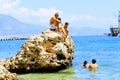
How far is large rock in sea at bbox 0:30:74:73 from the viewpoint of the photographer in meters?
23.5

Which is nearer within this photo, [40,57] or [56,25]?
[40,57]

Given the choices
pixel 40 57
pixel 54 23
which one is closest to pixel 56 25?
pixel 54 23

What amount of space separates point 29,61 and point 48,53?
1.15 metres

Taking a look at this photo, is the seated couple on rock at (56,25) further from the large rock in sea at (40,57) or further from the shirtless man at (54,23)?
the large rock in sea at (40,57)

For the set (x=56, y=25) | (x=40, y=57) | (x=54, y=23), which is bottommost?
(x=40, y=57)

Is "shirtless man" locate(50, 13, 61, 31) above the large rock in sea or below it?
above

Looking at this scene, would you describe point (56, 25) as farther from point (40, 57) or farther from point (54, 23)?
point (40, 57)

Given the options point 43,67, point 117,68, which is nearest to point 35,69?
point 43,67

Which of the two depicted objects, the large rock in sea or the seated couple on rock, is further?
the seated couple on rock

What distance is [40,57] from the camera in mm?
23609

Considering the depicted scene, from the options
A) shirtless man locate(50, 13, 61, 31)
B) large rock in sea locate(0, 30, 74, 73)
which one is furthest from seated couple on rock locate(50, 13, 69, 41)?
large rock in sea locate(0, 30, 74, 73)

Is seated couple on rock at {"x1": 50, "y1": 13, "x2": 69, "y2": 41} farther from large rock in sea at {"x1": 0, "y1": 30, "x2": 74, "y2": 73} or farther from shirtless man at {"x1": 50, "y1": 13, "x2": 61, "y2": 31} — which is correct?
large rock in sea at {"x1": 0, "y1": 30, "x2": 74, "y2": 73}

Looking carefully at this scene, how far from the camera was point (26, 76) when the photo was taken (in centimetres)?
2244

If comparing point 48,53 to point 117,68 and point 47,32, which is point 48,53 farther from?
point 117,68
